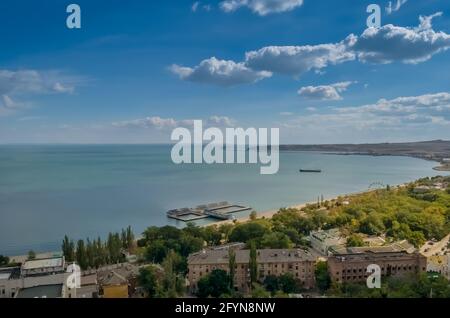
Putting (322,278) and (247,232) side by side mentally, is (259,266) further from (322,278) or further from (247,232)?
(247,232)

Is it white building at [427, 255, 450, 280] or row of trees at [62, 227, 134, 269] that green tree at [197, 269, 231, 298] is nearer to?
row of trees at [62, 227, 134, 269]

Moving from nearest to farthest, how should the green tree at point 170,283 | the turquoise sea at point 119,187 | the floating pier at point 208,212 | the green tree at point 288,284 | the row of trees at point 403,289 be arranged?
the row of trees at point 403,289 → the green tree at point 170,283 → the green tree at point 288,284 → the turquoise sea at point 119,187 → the floating pier at point 208,212

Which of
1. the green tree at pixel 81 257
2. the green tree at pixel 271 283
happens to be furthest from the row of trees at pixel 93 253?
the green tree at pixel 271 283

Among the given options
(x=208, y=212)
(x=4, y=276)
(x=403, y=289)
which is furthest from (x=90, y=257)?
(x=208, y=212)

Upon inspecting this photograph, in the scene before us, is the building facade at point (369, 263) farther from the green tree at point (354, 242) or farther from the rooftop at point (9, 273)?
the rooftop at point (9, 273)

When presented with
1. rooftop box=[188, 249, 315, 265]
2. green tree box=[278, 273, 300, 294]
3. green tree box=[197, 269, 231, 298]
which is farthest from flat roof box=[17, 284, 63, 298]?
green tree box=[278, 273, 300, 294]
